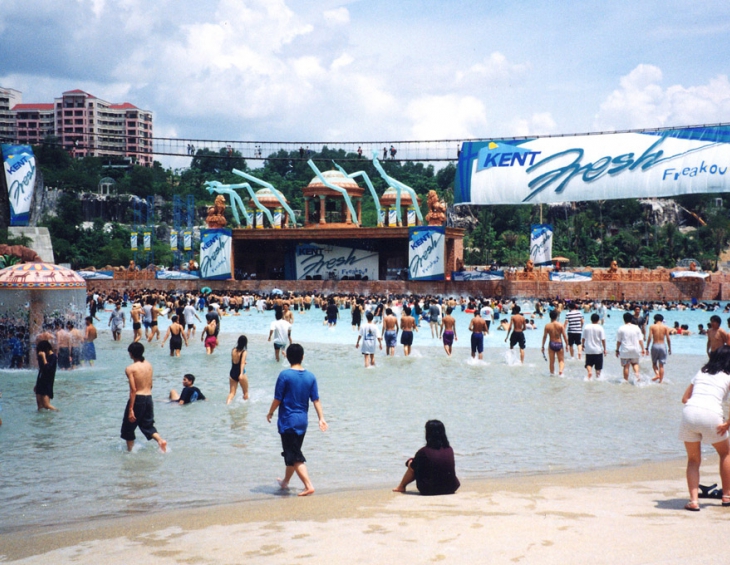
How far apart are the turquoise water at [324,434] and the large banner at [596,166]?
1192 inches

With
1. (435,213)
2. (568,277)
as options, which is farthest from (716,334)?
(568,277)

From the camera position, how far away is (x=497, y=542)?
4480 millimetres

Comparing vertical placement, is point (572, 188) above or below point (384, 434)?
above

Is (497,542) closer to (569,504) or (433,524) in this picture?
(433,524)

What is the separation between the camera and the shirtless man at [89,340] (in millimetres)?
14043

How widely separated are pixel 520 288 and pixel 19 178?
86.0 feet

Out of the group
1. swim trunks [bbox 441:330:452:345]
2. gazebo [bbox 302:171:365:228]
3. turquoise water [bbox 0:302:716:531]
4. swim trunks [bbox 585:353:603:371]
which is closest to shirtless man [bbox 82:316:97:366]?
turquoise water [bbox 0:302:716:531]

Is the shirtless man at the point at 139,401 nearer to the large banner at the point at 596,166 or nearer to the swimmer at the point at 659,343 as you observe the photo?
the swimmer at the point at 659,343

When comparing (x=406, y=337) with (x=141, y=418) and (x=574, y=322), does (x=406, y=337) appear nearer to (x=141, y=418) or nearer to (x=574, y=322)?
(x=574, y=322)

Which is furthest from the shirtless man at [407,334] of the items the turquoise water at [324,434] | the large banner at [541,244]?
the large banner at [541,244]

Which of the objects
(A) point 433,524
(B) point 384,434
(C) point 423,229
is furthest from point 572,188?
(A) point 433,524

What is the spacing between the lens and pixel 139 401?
7.33 metres

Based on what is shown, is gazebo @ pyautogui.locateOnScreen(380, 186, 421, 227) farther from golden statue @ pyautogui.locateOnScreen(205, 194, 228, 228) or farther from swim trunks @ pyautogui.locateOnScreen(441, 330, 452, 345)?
swim trunks @ pyautogui.locateOnScreen(441, 330, 452, 345)

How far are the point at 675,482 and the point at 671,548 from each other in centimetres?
211
